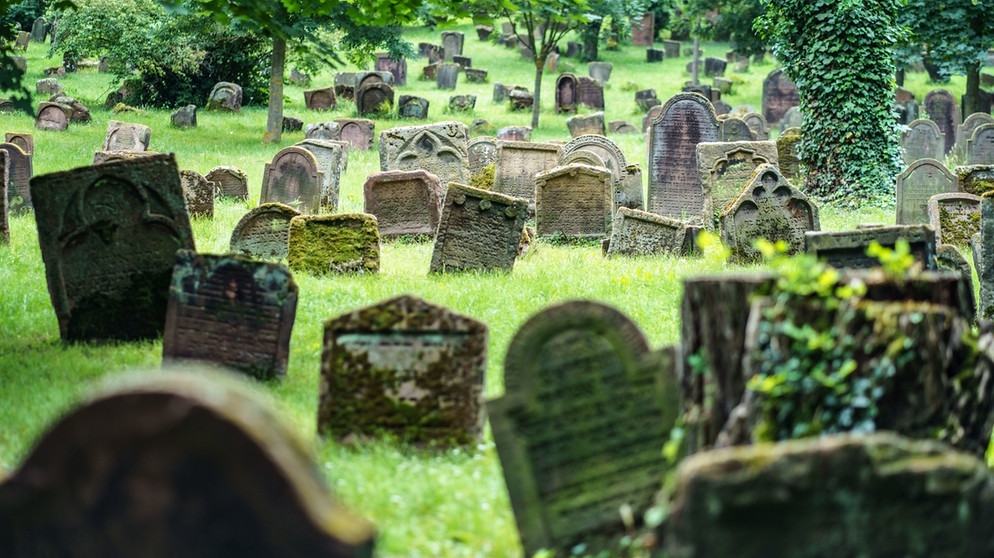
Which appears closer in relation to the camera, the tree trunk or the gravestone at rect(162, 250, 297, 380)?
the gravestone at rect(162, 250, 297, 380)

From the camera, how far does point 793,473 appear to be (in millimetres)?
3664

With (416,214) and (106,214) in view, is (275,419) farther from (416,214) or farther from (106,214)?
(416,214)

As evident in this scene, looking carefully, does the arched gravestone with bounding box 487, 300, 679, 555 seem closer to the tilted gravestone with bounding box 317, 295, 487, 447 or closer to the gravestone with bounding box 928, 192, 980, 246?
the tilted gravestone with bounding box 317, 295, 487, 447

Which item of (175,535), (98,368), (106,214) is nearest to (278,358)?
(98,368)

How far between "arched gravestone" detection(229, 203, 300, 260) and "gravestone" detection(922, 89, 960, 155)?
2301 cm

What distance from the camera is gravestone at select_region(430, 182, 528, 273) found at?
13.5m

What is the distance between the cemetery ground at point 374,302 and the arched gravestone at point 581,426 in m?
0.33

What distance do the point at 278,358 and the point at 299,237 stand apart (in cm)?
484

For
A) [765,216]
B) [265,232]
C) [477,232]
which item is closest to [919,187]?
[765,216]

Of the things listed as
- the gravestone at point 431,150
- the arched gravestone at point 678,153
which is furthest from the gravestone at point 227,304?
the arched gravestone at point 678,153

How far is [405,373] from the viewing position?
7008 mm

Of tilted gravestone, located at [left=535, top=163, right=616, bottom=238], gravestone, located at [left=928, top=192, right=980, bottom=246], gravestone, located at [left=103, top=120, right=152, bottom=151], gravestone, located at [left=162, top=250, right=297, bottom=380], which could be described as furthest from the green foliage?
gravestone, located at [left=162, top=250, right=297, bottom=380]

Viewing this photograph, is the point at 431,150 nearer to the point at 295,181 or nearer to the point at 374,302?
the point at 295,181

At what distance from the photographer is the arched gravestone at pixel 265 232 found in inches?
563
